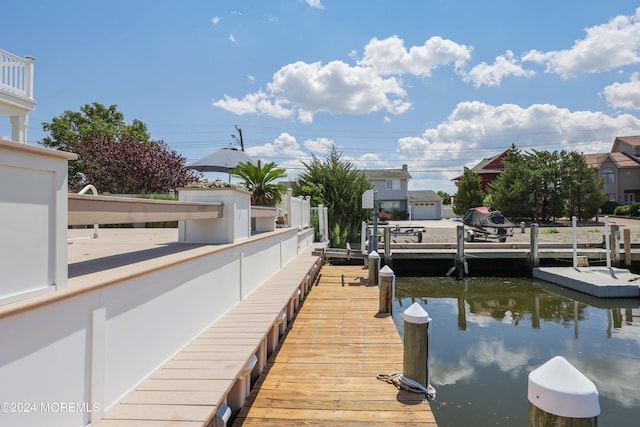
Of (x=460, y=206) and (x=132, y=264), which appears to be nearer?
(x=132, y=264)

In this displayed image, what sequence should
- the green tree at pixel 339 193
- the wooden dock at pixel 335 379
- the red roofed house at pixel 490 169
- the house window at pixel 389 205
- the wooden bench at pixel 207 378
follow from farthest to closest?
the red roofed house at pixel 490 169
the house window at pixel 389 205
the green tree at pixel 339 193
the wooden dock at pixel 335 379
the wooden bench at pixel 207 378

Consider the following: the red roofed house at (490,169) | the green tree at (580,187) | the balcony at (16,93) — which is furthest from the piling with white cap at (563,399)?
the red roofed house at (490,169)

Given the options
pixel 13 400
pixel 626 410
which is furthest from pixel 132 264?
pixel 626 410

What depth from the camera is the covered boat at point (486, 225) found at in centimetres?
1884

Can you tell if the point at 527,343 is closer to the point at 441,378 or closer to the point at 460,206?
the point at 441,378

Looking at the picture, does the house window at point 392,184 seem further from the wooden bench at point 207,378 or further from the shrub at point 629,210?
the wooden bench at point 207,378

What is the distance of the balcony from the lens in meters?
9.49

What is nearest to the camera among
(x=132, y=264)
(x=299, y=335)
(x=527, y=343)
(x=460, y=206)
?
(x=132, y=264)

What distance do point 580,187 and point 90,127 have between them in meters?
37.7

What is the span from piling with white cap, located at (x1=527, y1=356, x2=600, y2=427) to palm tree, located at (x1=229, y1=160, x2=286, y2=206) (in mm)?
7611

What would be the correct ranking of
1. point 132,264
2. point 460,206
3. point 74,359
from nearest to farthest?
1. point 74,359
2. point 132,264
3. point 460,206

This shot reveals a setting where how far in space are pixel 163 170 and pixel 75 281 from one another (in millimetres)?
18765

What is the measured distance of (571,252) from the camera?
15.5 meters

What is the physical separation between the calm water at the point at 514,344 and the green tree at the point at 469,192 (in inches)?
984
